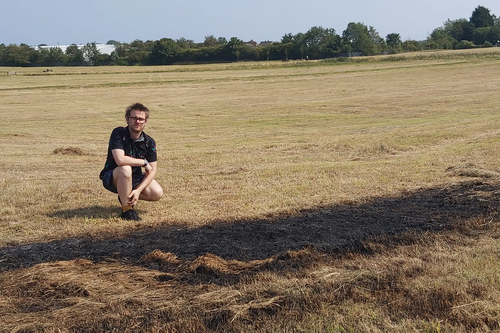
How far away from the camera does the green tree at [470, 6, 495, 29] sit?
116688 millimetres

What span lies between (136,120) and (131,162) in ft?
1.81

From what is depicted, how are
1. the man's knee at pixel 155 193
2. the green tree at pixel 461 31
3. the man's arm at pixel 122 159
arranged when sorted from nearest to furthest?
the man's arm at pixel 122 159 < the man's knee at pixel 155 193 < the green tree at pixel 461 31

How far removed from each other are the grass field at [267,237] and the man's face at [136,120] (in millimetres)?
1231

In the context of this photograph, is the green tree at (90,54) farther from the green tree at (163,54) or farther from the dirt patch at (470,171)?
the dirt patch at (470,171)

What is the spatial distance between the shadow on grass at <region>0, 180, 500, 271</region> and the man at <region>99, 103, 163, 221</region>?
1.79 feet

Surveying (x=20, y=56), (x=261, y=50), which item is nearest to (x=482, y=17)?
(x=261, y=50)

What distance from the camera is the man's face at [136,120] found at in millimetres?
6891

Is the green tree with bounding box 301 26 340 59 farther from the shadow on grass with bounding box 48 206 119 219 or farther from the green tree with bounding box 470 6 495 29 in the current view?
the shadow on grass with bounding box 48 206 119 219

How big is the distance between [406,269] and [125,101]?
99.5ft

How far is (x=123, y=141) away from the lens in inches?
276

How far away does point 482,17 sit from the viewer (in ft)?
386

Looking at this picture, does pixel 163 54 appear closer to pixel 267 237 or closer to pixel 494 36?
pixel 494 36

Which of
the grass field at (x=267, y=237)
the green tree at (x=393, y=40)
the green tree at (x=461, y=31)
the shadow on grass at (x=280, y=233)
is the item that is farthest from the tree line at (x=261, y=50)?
the shadow on grass at (x=280, y=233)

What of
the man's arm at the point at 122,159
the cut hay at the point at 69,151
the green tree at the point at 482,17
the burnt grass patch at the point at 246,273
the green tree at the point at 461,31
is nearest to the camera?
the burnt grass patch at the point at 246,273
